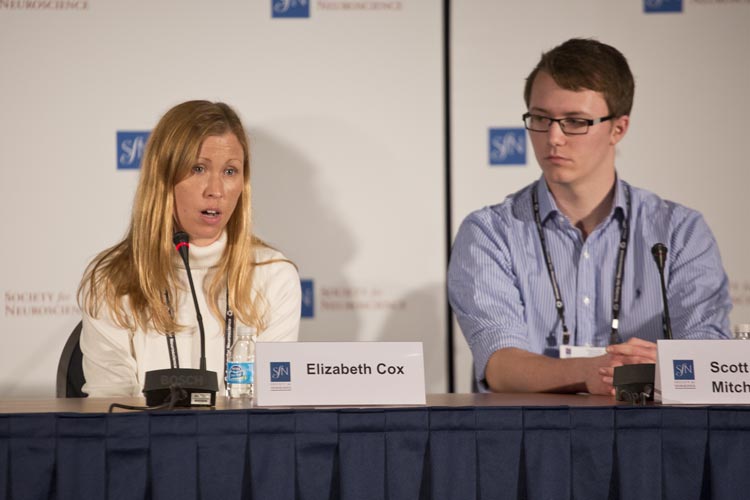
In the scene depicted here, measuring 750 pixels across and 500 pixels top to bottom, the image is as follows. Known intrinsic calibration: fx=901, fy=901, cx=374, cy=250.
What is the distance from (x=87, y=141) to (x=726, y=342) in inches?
114

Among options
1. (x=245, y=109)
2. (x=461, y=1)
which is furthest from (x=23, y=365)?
(x=461, y=1)

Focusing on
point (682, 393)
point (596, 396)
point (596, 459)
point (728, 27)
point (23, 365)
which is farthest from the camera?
point (728, 27)

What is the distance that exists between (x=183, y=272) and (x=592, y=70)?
1.45 m

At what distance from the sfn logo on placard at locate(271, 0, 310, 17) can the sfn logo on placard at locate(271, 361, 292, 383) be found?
8.20 feet

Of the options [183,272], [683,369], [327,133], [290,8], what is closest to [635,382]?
[683,369]

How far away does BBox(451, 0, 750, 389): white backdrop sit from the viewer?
395 cm

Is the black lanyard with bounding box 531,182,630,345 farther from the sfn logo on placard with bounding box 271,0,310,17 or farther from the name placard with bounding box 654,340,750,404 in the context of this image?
the sfn logo on placard with bounding box 271,0,310,17

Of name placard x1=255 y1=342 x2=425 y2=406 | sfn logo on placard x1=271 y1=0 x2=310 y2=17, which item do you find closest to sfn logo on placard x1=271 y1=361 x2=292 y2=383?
name placard x1=255 y1=342 x2=425 y2=406

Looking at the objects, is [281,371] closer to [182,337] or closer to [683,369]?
[683,369]

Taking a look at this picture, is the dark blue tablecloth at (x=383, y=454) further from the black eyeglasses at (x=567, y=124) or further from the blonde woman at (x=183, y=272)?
the black eyeglasses at (x=567, y=124)

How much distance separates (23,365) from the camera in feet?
12.5

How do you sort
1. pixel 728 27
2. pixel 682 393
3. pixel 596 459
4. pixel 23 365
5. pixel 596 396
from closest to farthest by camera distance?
pixel 596 459 → pixel 682 393 → pixel 596 396 → pixel 23 365 → pixel 728 27

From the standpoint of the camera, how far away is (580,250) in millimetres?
2912

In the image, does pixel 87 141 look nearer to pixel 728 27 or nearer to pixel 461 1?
pixel 461 1
